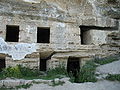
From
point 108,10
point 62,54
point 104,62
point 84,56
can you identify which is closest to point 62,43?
point 62,54

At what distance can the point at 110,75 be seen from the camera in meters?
9.46

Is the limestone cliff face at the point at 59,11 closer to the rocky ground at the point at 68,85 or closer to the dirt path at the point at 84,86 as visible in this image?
the rocky ground at the point at 68,85

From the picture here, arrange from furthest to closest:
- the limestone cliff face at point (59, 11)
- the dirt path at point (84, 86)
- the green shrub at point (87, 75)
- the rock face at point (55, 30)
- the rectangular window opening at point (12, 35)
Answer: the rectangular window opening at point (12, 35) → the limestone cliff face at point (59, 11) → the rock face at point (55, 30) → the green shrub at point (87, 75) → the dirt path at point (84, 86)

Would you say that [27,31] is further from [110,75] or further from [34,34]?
[110,75]

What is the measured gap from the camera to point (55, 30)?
36.6ft

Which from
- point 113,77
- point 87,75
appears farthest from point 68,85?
point 113,77

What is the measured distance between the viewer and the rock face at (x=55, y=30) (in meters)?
10.4

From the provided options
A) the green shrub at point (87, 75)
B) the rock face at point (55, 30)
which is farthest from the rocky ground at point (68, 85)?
the rock face at point (55, 30)

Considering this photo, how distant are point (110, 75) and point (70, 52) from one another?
266cm

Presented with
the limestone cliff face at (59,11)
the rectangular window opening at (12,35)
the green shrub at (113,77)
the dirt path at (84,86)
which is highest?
the limestone cliff face at (59,11)

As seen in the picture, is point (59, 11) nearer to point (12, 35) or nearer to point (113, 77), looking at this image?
point (12, 35)

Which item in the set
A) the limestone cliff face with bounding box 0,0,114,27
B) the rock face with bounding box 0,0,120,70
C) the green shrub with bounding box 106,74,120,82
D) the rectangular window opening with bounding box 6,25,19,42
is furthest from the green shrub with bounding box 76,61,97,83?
the rectangular window opening with bounding box 6,25,19,42

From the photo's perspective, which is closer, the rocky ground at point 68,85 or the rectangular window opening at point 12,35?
the rocky ground at point 68,85

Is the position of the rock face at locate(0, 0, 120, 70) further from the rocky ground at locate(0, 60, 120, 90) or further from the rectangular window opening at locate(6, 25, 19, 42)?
the rocky ground at locate(0, 60, 120, 90)
